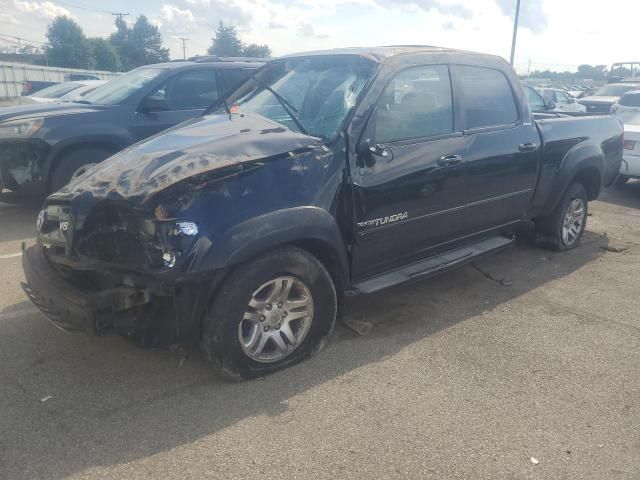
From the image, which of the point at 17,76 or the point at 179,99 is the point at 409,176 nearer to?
the point at 179,99

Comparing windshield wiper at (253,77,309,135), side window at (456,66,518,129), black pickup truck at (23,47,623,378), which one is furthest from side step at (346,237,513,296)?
windshield wiper at (253,77,309,135)

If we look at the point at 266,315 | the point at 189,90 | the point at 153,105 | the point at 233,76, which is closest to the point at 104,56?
the point at 233,76

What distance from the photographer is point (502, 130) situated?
466 cm

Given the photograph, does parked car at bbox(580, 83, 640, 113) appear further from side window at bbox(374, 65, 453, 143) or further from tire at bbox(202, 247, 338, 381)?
tire at bbox(202, 247, 338, 381)

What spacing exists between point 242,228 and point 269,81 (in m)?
1.85

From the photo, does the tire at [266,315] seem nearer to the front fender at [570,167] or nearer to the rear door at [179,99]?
the front fender at [570,167]

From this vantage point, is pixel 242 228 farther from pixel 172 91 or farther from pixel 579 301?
pixel 172 91

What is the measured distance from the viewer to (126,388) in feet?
10.4

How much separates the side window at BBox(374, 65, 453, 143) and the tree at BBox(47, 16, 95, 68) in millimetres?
80470

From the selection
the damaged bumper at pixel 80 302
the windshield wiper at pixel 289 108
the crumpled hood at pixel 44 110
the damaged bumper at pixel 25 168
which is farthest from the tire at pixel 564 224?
the damaged bumper at pixel 25 168

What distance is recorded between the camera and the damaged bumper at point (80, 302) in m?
2.87

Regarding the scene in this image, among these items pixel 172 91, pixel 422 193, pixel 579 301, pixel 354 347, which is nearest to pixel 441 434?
pixel 354 347

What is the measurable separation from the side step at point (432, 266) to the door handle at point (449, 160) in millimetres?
746

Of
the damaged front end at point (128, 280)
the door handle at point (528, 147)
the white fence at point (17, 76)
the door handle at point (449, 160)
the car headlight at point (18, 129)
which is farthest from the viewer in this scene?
the white fence at point (17, 76)
